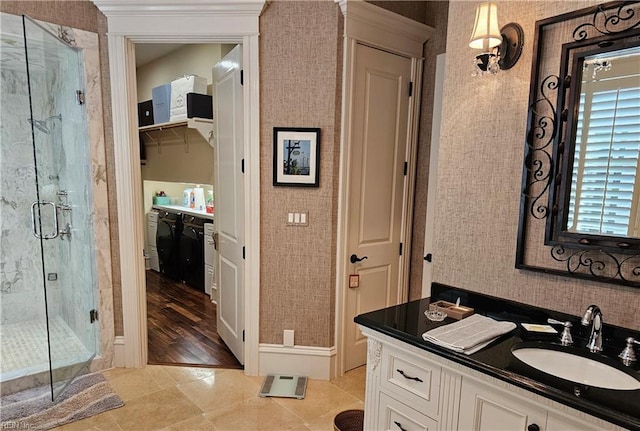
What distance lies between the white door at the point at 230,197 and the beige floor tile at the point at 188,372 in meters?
0.23

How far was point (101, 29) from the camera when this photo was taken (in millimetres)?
2572

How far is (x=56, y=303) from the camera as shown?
2764 mm

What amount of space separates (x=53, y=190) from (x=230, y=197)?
1.25 metres

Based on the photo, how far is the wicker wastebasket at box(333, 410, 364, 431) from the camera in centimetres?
208

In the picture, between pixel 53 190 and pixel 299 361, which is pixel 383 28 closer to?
pixel 299 361

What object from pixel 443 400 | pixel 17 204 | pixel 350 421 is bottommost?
pixel 350 421

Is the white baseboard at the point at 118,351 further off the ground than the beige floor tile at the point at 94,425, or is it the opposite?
the white baseboard at the point at 118,351

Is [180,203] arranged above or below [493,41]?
below

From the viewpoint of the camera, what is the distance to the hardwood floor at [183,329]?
9.91ft

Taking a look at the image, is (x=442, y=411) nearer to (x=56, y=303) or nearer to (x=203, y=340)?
(x=203, y=340)

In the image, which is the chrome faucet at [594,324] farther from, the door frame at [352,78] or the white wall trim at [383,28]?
the white wall trim at [383,28]

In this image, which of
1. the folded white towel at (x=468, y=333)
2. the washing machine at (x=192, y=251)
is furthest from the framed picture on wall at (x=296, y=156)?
the washing machine at (x=192, y=251)

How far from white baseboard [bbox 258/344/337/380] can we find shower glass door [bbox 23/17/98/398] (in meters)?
1.27

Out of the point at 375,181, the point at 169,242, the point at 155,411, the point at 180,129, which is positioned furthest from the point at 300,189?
the point at 169,242
